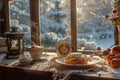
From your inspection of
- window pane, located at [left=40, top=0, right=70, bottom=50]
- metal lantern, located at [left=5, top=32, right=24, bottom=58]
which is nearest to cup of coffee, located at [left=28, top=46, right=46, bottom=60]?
metal lantern, located at [left=5, top=32, right=24, bottom=58]

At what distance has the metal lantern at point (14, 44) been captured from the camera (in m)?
2.23

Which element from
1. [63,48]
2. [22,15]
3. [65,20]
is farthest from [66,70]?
[22,15]

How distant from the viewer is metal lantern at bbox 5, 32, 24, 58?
223cm

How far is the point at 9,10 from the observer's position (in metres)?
2.88

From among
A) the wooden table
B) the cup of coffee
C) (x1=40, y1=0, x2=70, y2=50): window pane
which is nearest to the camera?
the wooden table

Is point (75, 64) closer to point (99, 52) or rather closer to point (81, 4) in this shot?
point (99, 52)

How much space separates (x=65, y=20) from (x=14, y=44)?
62 centimetres

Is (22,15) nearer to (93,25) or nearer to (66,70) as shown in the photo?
(93,25)

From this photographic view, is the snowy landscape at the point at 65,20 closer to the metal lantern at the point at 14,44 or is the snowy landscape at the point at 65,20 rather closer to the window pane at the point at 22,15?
the window pane at the point at 22,15

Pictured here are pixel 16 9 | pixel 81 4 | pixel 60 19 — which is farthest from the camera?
pixel 16 9

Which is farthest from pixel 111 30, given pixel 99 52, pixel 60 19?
pixel 60 19

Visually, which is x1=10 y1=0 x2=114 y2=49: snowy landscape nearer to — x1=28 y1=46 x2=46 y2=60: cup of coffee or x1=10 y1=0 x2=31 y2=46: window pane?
x1=10 y1=0 x2=31 y2=46: window pane

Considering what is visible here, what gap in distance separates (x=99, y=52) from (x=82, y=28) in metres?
0.34

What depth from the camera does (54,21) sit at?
265cm
